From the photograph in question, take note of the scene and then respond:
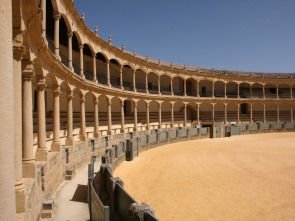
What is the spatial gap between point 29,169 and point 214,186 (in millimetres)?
6115

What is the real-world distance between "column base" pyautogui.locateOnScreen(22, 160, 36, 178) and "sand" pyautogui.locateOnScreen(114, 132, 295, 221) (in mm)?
3275

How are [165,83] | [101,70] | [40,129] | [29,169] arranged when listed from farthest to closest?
[165,83]
[101,70]
[40,129]
[29,169]

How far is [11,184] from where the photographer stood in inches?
130

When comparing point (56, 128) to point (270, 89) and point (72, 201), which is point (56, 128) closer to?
point (72, 201)

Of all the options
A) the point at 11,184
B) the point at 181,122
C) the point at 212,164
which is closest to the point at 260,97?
the point at 181,122

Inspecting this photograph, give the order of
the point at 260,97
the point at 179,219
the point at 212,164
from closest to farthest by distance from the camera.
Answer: the point at 179,219, the point at 212,164, the point at 260,97

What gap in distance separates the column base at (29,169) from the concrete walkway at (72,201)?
121 centimetres

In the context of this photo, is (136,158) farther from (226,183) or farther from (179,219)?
(179,219)

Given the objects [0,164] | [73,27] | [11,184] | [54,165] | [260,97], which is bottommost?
[54,165]

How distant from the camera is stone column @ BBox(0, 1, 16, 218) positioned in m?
3.16

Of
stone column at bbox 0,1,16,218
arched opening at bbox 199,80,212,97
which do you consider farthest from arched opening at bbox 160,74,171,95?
stone column at bbox 0,1,16,218

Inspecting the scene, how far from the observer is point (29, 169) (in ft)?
19.5

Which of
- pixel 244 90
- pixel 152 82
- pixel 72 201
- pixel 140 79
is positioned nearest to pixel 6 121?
pixel 72 201

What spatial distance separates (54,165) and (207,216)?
530 centimetres
